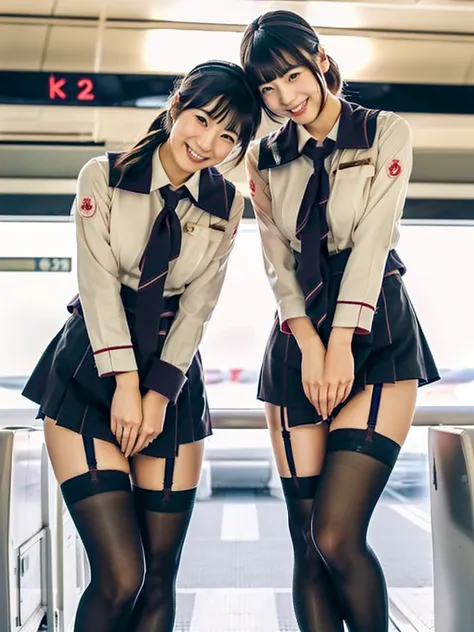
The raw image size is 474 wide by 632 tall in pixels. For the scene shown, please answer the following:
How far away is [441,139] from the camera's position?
117 inches

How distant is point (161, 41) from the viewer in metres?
2.87

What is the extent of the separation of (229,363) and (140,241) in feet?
4.47

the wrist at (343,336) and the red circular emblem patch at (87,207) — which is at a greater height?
the red circular emblem patch at (87,207)

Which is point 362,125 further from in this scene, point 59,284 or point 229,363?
point 59,284

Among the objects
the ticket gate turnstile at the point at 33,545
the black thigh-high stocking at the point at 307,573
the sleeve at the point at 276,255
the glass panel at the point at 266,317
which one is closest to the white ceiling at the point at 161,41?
the glass panel at the point at 266,317

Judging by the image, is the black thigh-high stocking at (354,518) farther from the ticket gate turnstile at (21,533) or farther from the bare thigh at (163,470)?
the ticket gate turnstile at (21,533)

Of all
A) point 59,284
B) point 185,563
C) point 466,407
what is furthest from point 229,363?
point 185,563

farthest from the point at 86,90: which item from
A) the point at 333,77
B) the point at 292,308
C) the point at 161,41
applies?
the point at 292,308

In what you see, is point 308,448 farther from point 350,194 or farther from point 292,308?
point 350,194

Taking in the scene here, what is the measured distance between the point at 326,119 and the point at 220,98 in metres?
0.29

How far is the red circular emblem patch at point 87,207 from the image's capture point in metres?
1.80

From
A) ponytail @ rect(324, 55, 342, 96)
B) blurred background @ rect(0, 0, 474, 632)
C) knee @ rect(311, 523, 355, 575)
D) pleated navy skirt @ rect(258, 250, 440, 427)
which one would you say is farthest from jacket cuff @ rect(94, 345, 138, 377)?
blurred background @ rect(0, 0, 474, 632)

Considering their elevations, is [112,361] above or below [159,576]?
above

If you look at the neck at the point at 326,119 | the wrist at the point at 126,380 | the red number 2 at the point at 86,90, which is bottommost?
the wrist at the point at 126,380
